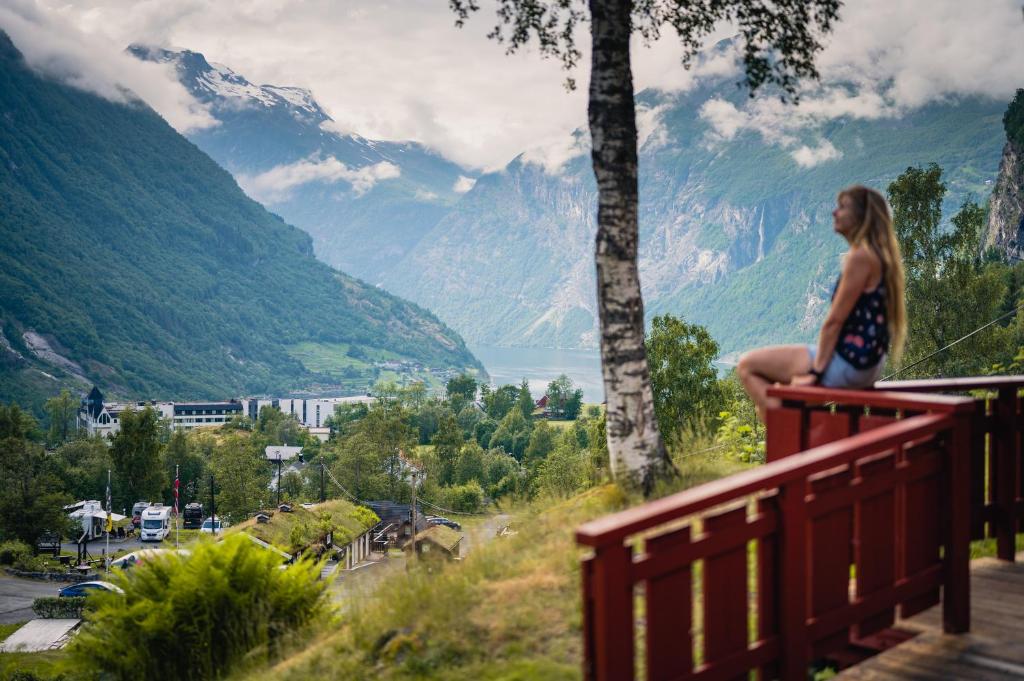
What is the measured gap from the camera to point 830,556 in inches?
144

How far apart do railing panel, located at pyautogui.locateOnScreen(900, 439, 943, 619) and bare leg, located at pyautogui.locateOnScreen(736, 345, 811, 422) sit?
1.08m

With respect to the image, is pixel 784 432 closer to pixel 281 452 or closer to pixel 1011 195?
pixel 1011 195

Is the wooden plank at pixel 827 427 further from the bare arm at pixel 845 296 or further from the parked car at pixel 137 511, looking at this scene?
the parked car at pixel 137 511

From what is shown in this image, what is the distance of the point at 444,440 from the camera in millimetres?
92250

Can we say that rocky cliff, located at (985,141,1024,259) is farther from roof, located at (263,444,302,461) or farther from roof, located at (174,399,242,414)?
roof, located at (174,399,242,414)

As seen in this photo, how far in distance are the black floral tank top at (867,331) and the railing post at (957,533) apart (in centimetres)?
71

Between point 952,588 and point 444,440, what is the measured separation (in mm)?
89053

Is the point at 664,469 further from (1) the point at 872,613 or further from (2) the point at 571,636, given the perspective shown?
(1) the point at 872,613

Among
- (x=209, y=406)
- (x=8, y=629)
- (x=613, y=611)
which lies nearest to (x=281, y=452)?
(x=209, y=406)

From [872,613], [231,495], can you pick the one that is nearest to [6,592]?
[231,495]

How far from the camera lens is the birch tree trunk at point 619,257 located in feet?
23.9

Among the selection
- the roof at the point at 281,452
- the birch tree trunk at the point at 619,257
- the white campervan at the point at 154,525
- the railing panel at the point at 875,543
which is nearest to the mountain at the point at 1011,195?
the birch tree trunk at the point at 619,257

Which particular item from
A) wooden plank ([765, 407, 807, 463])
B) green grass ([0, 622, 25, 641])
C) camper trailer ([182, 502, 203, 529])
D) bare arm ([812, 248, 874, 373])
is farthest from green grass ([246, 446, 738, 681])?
camper trailer ([182, 502, 203, 529])

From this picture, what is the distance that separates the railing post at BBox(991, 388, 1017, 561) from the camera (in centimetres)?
524
